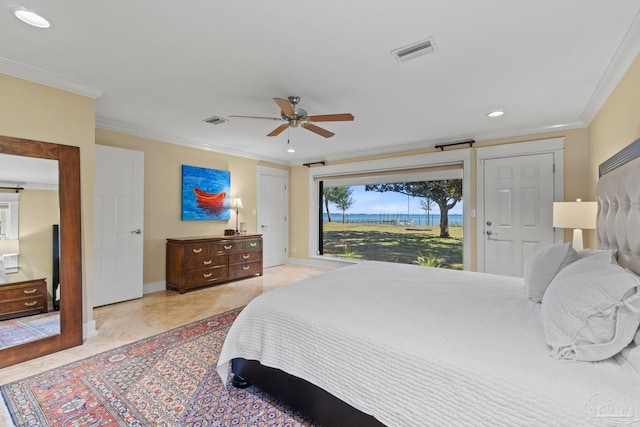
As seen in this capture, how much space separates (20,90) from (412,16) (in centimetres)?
303

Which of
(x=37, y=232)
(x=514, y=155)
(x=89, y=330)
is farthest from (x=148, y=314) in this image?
(x=514, y=155)

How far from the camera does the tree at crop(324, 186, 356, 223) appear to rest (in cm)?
612

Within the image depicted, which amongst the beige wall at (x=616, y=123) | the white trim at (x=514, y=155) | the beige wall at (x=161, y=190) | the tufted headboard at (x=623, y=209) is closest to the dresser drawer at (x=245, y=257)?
the beige wall at (x=161, y=190)

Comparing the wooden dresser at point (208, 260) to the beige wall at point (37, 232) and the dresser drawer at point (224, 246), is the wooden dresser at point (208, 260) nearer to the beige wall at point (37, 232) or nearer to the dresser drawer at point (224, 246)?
the dresser drawer at point (224, 246)

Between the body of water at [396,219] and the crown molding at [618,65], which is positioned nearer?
the crown molding at [618,65]

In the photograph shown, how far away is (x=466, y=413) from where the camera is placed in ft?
3.26

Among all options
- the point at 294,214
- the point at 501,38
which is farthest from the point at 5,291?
the point at 294,214

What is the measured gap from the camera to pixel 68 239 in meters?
2.49

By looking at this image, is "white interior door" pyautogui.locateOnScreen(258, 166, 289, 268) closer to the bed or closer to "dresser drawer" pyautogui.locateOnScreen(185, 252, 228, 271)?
"dresser drawer" pyautogui.locateOnScreen(185, 252, 228, 271)

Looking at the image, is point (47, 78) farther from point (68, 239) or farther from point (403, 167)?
point (403, 167)

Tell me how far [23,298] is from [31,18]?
2.05 m

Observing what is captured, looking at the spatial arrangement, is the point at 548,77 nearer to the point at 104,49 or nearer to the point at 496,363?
the point at 496,363
